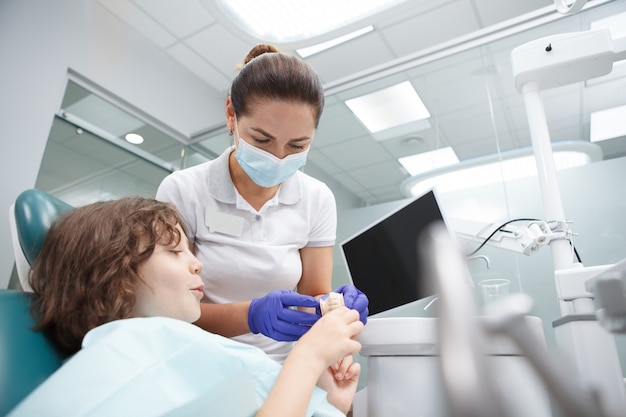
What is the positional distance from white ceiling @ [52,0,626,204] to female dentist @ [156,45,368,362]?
1.59ft

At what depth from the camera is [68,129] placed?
232cm

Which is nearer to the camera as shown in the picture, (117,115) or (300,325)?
(300,325)

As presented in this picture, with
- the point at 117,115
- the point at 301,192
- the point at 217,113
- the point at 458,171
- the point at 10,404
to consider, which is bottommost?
the point at 10,404

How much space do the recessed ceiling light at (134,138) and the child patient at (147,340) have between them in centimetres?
183

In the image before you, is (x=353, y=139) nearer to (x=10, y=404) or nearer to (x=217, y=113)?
(x=217, y=113)

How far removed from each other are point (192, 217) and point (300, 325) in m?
0.46

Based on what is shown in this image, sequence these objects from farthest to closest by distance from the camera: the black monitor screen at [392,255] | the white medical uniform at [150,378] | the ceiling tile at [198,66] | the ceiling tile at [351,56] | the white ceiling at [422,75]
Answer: the ceiling tile at [198,66], the ceiling tile at [351,56], the white ceiling at [422,75], the black monitor screen at [392,255], the white medical uniform at [150,378]

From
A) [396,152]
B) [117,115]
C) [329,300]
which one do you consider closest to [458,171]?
[396,152]

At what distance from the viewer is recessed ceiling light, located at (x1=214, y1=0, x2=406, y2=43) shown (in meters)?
1.42

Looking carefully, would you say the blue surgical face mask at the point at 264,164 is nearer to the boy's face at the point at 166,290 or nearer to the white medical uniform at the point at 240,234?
the white medical uniform at the point at 240,234

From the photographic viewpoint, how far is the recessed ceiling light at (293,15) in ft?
4.66

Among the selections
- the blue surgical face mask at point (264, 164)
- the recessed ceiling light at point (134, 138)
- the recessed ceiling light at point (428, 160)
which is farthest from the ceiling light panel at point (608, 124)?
the recessed ceiling light at point (134, 138)

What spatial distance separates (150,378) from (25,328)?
37cm

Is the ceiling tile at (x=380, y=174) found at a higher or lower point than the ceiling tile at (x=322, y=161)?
lower
